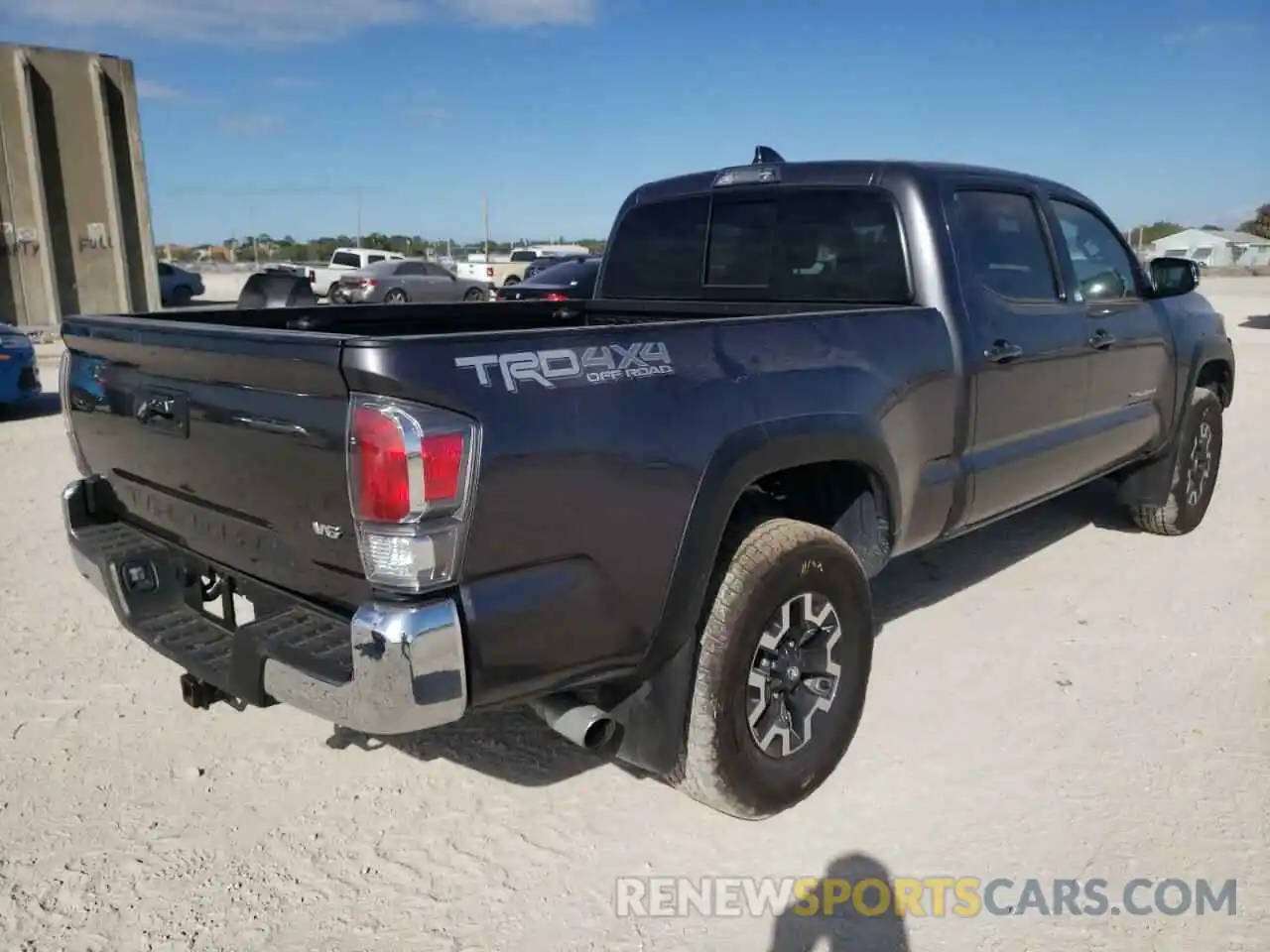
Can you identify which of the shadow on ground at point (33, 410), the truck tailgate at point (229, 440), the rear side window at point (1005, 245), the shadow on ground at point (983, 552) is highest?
the rear side window at point (1005, 245)

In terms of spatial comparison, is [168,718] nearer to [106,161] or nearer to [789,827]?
[789,827]

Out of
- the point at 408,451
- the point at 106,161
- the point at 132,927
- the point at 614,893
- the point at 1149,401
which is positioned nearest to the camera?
the point at 408,451

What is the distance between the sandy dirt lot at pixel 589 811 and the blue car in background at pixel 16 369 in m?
6.15

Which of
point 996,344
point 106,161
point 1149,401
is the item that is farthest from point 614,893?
point 106,161

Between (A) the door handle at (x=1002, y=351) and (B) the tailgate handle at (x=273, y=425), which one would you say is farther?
(A) the door handle at (x=1002, y=351)

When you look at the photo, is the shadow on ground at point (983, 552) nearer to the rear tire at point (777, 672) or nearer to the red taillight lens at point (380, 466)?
the rear tire at point (777, 672)

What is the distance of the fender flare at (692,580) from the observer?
264 centimetres

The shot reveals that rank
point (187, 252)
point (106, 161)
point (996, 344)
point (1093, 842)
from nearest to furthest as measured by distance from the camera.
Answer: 1. point (1093, 842)
2. point (996, 344)
3. point (106, 161)
4. point (187, 252)

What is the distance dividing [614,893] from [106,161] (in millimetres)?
21984

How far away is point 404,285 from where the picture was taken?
2678 cm

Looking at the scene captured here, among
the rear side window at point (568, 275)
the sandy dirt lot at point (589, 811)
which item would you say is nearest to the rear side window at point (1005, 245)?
the sandy dirt lot at point (589, 811)

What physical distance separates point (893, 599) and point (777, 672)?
6.78 feet

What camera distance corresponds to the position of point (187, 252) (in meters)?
86.2

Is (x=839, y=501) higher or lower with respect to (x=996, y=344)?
lower
